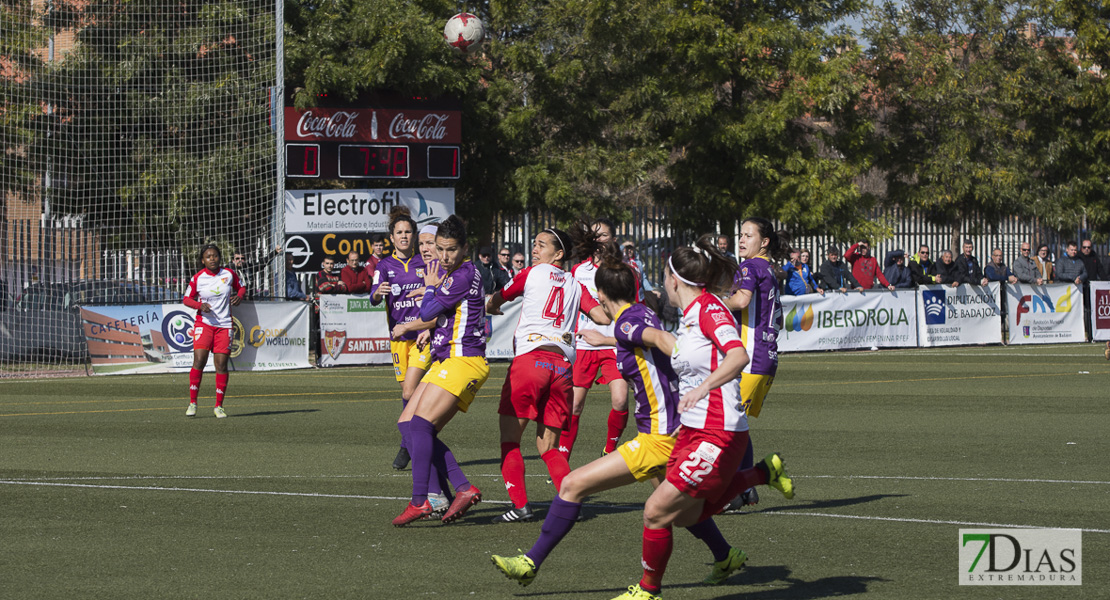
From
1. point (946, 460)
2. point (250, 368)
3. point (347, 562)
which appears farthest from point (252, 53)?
point (347, 562)

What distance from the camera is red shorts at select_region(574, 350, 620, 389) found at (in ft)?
33.9

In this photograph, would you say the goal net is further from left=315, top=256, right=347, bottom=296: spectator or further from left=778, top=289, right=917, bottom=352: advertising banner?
left=778, top=289, right=917, bottom=352: advertising banner

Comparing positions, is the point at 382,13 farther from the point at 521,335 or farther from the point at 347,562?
the point at 347,562

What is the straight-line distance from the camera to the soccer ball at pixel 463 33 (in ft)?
83.5

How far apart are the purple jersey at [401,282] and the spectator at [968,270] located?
1804 cm

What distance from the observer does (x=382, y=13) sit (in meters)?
27.8

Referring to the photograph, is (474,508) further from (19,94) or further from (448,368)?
(19,94)

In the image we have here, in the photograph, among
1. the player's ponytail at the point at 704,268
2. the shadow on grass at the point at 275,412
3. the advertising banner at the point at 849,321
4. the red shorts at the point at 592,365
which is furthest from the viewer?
the advertising banner at the point at 849,321

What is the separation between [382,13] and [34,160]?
7.62 meters

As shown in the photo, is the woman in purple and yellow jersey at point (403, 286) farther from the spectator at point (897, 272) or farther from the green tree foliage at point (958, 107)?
the green tree foliage at point (958, 107)

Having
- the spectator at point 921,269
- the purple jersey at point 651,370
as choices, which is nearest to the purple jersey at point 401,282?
the purple jersey at point 651,370

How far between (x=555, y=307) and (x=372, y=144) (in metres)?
18.0

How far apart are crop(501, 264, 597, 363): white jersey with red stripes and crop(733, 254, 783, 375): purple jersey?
111 centimetres

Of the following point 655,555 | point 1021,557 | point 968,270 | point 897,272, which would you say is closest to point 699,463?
point 655,555
